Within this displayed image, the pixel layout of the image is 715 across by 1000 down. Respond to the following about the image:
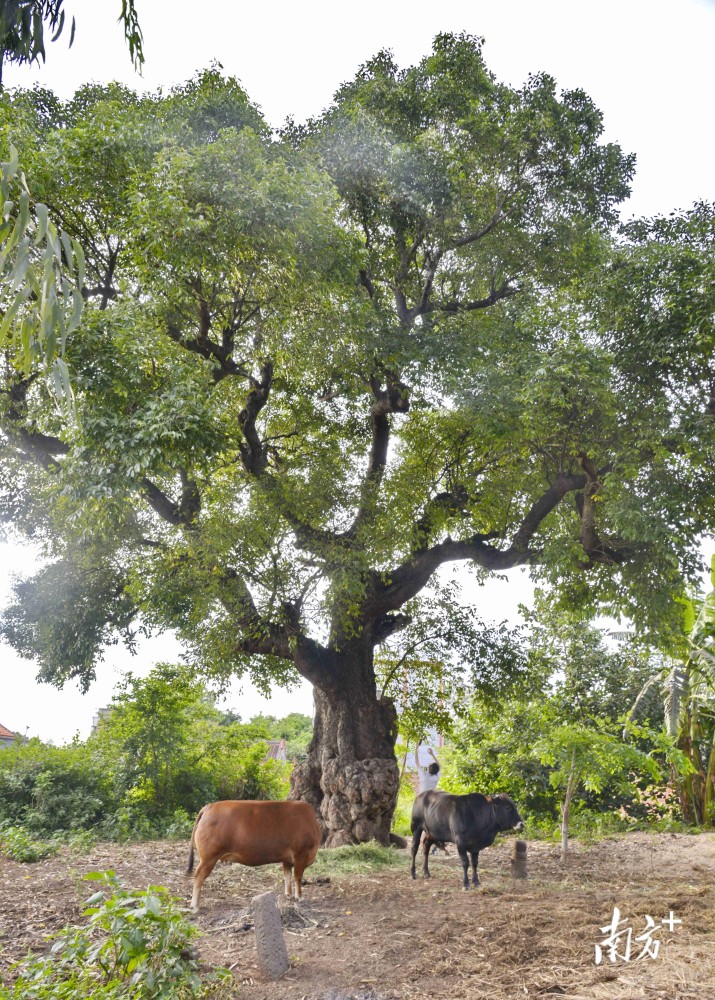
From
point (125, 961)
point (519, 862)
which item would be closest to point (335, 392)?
point (519, 862)

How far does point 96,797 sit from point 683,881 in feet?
26.0

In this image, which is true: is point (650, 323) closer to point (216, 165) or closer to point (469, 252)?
point (469, 252)

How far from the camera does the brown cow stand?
6367 mm

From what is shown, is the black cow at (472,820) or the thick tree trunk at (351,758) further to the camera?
the thick tree trunk at (351,758)

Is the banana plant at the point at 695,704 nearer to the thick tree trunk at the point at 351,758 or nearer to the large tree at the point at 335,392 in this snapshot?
the large tree at the point at 335,392

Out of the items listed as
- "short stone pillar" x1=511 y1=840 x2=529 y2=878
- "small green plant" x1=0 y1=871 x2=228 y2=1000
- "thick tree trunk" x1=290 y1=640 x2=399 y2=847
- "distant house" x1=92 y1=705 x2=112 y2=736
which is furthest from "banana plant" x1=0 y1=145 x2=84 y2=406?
"distant house" x1=92 y1=705 x2=112 y2=736

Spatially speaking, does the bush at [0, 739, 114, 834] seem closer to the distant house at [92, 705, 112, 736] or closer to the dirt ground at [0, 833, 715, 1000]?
the distant house at [92, 705, 112, 736]

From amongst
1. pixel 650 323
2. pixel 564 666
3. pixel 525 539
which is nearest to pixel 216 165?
pixel 650 323

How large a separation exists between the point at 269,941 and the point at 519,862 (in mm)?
4273

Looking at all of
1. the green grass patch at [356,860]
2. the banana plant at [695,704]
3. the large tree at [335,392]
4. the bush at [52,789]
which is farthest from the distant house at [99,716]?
the banana plant at [695,704]

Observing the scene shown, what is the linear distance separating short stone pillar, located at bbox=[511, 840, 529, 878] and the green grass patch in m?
1.34

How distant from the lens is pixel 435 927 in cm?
600

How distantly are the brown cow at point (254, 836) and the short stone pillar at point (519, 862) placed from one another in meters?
2.72

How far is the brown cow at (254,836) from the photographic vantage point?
6.37 meters
